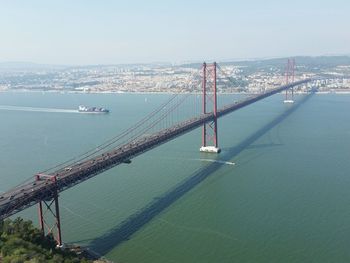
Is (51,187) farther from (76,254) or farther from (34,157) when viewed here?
(34,157)

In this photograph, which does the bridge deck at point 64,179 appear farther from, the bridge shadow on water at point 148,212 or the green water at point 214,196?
the bridge shadow on water at point 148,212

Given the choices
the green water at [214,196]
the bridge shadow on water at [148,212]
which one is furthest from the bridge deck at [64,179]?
the bridge shadow on water at [148,212]

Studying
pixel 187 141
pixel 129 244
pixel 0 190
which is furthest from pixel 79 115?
pixel 129 244

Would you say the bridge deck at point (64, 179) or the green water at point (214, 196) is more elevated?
the bridge deck at point (64, 179)

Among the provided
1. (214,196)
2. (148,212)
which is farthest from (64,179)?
(214,196)

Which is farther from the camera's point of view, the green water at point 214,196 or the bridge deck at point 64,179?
the green water at point 214,196

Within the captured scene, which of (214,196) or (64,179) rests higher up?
(64,179)

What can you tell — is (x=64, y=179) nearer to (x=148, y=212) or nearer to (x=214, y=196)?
(x=148, y=212)

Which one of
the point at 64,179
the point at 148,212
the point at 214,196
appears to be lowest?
the point at 214,196

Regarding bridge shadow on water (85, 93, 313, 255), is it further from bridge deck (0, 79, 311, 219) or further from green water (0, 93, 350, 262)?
bridge deck (0, 79, 311, 219)
